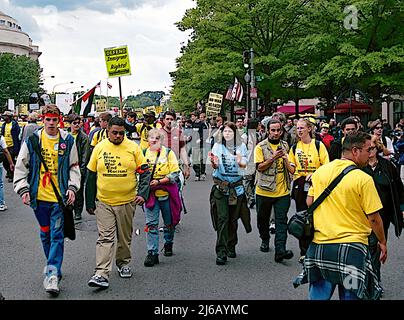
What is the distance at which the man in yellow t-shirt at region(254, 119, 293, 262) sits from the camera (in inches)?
275

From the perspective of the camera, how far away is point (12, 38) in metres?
111

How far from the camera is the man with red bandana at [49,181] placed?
5781mm

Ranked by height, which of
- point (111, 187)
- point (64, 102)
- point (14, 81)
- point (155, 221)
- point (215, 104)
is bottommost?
point (155, 221)

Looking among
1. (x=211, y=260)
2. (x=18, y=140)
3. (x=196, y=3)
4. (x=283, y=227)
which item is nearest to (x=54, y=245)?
(x=211, y=260)

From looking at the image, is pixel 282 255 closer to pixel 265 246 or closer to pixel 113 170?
pixel 265 246

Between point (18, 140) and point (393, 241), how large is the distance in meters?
11.1

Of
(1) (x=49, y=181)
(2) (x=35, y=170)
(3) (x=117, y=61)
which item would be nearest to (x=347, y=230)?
(1) (x=49, y=181)

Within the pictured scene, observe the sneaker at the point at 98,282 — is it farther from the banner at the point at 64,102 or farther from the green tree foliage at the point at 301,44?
the banner at the point at 64,102

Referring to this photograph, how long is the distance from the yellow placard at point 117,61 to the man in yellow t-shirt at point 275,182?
8.86 meters

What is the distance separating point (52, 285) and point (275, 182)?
2.98 metres

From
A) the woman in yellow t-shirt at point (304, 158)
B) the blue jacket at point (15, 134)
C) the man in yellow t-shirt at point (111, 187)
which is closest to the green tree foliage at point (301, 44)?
the blue jacket at point (15, 134)

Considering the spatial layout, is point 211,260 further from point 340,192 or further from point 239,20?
point 239,20

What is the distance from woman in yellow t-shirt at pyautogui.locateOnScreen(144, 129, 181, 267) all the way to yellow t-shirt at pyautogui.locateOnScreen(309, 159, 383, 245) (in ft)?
10.1

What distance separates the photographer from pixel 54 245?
5.80 meters
